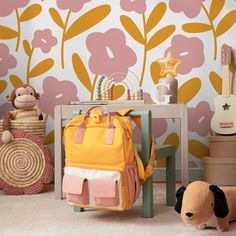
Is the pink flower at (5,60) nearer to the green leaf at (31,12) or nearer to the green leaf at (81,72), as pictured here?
the green leaf at (31,12)

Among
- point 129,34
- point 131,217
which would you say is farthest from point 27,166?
point 129,34

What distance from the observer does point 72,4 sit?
3254mm

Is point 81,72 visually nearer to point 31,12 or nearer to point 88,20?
point 88,20

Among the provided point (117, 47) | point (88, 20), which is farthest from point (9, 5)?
point (117, 47)

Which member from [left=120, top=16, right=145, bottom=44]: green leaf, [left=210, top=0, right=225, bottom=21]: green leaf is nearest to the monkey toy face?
[left=120, top=16, right=145, bottom=44]: green leaf

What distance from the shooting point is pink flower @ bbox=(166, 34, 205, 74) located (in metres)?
3.16

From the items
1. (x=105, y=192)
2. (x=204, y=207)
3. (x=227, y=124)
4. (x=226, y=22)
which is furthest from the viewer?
(x=226, y=22)

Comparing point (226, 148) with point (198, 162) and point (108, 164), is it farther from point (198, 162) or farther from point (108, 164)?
point (108, 164)

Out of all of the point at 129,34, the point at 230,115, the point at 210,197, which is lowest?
the point at 210,197

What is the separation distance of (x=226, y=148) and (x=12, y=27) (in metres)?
1.61

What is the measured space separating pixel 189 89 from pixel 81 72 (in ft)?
2.34

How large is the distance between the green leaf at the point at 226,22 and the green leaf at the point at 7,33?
52.7 inches

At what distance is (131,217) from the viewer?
221 cm

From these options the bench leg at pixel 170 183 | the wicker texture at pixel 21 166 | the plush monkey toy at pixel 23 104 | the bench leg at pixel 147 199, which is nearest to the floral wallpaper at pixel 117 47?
the plush monkey toy at pixel 23 104
